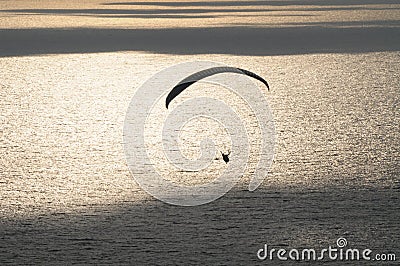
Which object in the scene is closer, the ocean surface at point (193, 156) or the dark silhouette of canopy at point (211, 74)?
the ocean surface at point (193, 156)

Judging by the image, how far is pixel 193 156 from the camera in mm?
6410

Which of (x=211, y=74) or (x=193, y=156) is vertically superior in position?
(x=211, y=74)

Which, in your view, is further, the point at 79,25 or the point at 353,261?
the point at 79,25

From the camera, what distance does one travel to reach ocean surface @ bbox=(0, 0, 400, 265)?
445cm

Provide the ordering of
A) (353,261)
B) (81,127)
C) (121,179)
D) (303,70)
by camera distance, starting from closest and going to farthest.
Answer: (353,261) < (121,179) < (81,127) < (303,70)

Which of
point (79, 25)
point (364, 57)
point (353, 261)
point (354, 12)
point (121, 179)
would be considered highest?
point (354, 12)

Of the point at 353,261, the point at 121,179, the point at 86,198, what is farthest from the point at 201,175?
the point at 353,261

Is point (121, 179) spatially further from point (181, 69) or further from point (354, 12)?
point (354, 12)

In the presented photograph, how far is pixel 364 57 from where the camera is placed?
42.2ft

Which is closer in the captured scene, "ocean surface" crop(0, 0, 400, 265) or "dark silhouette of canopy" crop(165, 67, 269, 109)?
"ocean surface" crop(0, 0, 400, 265)

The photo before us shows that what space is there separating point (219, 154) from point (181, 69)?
17.0 ft

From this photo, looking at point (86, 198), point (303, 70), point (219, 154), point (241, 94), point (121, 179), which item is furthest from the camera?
point (303, 70)

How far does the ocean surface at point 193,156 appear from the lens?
4449mm

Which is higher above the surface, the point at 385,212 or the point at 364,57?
the point at 364,57
